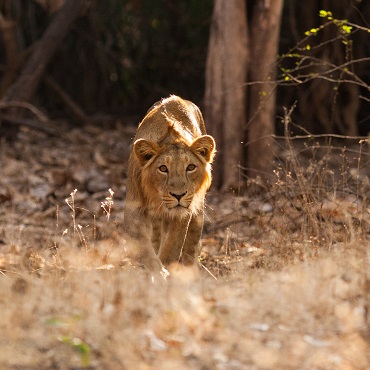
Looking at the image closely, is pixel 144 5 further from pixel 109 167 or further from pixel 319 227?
pixel 319 227

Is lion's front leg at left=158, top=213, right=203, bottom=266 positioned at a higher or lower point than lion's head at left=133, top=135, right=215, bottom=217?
lower

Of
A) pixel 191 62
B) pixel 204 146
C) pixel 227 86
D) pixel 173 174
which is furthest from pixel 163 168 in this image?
pixel 191 62

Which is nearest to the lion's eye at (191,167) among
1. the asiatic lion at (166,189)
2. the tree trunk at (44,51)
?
the asiatic lion at (166,189)

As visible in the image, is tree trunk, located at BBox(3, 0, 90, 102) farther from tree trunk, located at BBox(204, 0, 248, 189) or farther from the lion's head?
the lion's head

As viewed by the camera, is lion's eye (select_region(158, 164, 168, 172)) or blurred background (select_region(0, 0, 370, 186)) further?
blurred background (select_region(0, 0, 370, 186))

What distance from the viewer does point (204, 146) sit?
664 cm

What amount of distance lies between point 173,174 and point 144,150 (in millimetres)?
276

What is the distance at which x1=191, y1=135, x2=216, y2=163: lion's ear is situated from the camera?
6587 mm

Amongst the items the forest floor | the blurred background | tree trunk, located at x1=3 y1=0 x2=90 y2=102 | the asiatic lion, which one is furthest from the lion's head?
tree trunk, located at x1=3 y1=0 x2=90 y2=102

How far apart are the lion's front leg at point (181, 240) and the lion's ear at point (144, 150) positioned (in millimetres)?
523

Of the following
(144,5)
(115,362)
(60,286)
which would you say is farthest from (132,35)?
(115,362)

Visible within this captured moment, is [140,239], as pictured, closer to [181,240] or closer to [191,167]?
[181,240]

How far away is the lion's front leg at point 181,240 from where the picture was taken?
6.77 m

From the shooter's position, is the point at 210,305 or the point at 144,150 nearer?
the point at 210,305
